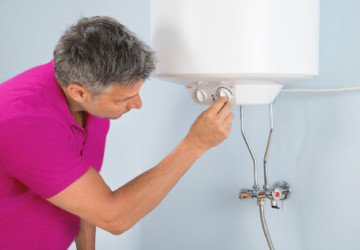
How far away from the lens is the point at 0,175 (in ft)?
3.45

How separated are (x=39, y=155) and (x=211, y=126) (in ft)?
1.24

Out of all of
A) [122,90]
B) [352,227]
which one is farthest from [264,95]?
[352,227]

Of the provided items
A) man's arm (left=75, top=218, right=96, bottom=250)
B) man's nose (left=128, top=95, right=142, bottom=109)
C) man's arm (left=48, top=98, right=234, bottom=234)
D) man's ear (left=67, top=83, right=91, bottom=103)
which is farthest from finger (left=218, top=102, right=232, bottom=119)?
man's arm (left=75, top=218, right=96, bottom=250)

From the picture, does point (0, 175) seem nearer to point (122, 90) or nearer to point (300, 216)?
point (122, 90)

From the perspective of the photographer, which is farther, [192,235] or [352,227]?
[192,235]

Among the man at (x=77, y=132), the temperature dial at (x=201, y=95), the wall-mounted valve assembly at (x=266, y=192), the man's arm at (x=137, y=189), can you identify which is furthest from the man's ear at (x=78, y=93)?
the wall-mounted valve assembly at (x=266, y=192)

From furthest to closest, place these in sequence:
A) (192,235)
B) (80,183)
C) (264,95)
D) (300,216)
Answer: (192,235) < (300,216) < (264,95) < (80,183)

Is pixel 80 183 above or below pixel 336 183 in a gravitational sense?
above

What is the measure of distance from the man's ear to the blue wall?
0.57 metres

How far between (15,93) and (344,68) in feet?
2.77

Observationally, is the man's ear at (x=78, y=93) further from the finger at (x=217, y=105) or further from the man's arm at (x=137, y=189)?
the finger at (x=217, y=105)

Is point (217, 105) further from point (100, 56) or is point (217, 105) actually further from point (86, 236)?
point (86, 236)

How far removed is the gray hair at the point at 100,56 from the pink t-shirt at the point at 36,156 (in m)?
0.08

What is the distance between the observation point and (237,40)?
3.14ft
